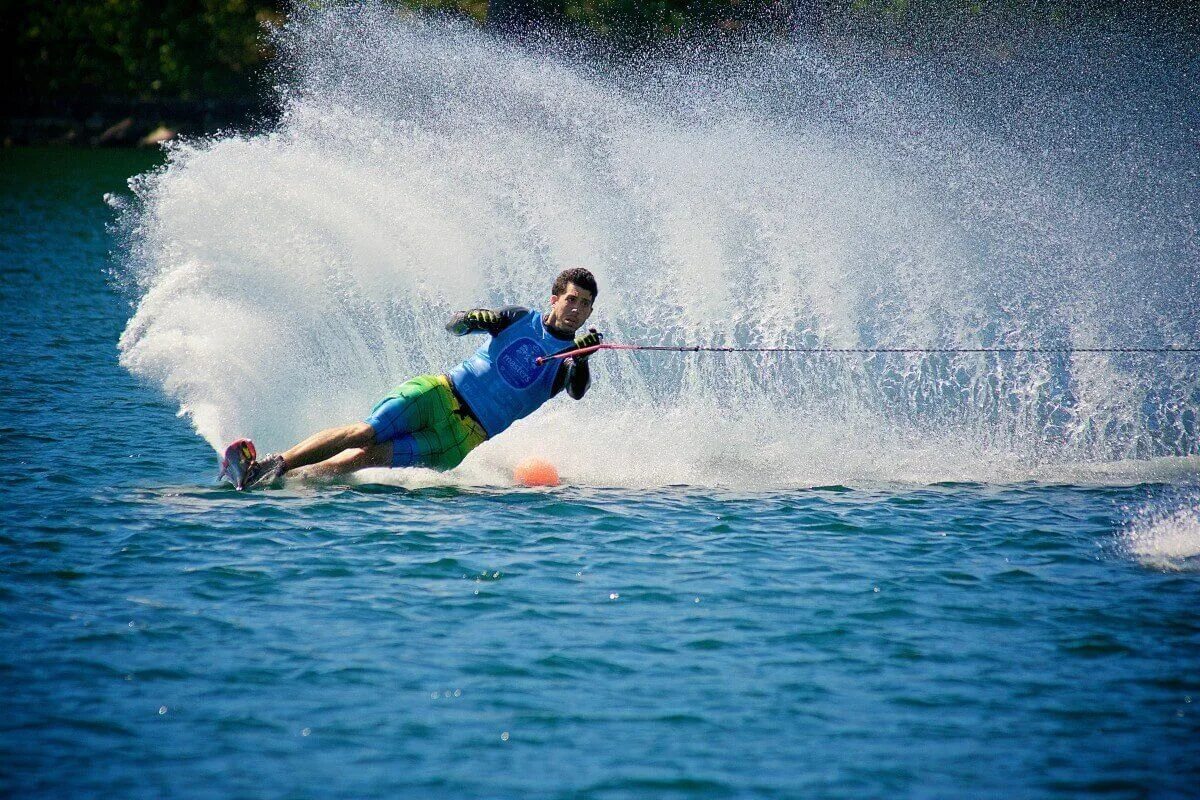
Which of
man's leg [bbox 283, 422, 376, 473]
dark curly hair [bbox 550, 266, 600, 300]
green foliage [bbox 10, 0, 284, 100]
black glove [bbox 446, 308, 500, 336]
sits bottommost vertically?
man's leg [bbox 283, 422, 376, 473]

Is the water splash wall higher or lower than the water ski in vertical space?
higher

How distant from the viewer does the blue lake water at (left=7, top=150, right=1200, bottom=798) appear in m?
4.61

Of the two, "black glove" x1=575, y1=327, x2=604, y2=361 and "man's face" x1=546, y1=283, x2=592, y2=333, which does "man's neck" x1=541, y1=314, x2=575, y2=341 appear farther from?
"black glove" x1=575, y1=327, x2=604, y2=361

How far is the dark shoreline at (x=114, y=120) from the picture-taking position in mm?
47188

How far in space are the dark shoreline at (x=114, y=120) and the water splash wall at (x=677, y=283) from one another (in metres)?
35.5

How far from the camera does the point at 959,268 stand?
1152cm

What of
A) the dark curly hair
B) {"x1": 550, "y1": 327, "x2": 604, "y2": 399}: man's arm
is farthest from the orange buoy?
the dark curly hair

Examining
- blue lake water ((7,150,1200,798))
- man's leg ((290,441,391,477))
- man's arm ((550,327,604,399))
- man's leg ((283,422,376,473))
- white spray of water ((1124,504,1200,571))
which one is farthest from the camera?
man's arm ((550,327,604,399))

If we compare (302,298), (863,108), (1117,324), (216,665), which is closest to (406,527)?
(216,665)

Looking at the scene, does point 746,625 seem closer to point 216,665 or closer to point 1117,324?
point 216,665

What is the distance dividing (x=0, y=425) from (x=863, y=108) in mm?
11526

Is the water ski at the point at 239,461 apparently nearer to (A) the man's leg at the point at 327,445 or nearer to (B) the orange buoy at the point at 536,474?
(A) the man's leg at the point at 327,445

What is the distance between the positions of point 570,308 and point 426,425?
1185 millimetres

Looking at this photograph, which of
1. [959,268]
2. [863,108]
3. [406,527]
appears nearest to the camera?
[406,527]
